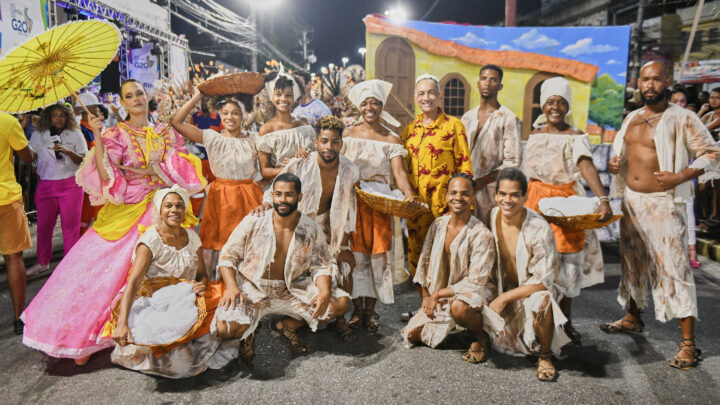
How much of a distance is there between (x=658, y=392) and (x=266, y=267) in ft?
8.79

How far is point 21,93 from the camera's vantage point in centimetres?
324

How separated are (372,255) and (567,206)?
5.16 ft

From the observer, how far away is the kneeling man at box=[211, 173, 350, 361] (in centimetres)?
332

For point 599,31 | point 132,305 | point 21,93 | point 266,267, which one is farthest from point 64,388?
point 599,31

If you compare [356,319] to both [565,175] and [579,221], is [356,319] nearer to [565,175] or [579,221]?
[579,221]

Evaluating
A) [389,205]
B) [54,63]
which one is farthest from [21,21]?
[389,205]

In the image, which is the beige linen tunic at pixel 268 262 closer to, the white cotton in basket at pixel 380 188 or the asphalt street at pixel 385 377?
the asphalt street at pixel 385 377

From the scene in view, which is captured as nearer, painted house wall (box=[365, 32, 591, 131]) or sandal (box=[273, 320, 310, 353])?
sandal (box=[273, 320, 310, 353])

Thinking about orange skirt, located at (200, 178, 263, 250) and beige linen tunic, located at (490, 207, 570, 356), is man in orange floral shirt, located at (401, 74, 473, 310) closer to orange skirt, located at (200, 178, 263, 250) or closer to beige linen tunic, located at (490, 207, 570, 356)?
beige linen tunic, located at (490, 207, 570, 356)

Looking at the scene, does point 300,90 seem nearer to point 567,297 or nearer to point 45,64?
point 45,64

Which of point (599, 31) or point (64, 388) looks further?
point (599, 31)

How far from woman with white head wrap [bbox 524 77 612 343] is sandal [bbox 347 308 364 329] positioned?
1598 mm

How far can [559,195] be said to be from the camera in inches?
152

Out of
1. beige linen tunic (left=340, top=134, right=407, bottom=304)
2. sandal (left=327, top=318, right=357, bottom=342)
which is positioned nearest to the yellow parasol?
beige linen tunic (left=340, top=134, right=407, bottom=304)
